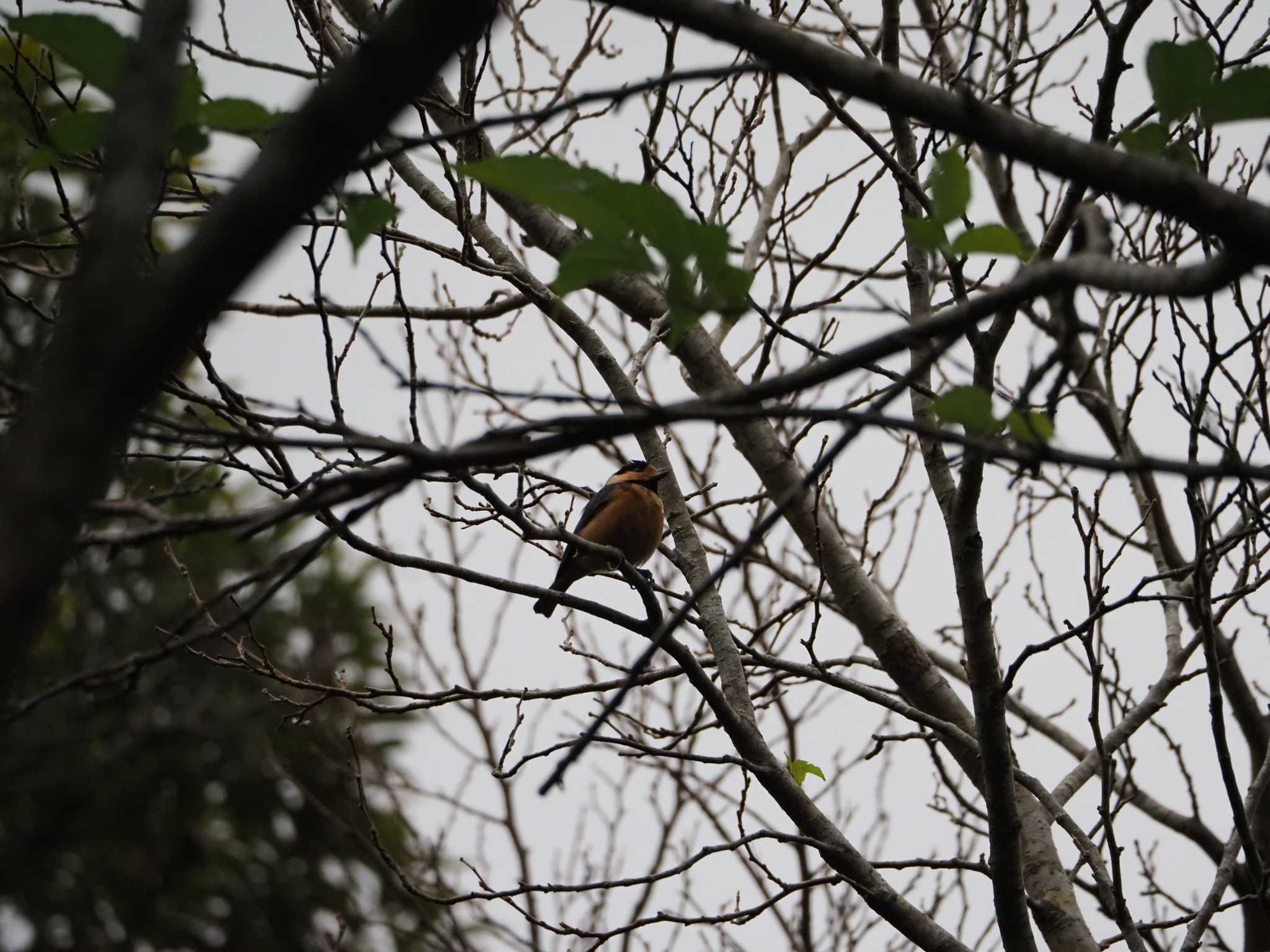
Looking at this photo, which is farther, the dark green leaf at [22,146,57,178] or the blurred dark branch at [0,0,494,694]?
the dark green leaf at [22,146,57,178]

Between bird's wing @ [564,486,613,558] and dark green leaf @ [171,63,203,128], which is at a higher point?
bird's wing @ [564,486,613,558]

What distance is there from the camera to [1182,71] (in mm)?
1364

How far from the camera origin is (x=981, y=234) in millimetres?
1395

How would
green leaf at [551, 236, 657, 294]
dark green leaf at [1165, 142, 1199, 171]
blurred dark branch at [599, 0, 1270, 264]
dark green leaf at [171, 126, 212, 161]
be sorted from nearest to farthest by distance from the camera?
blurred dark branch at [599, 0, 1270, 264]
green leaf at [551, 236, 657, 294]
dark green leaf at [171, 126, 212, 161]
dark green leaf at [1165, 142, 1199, 171]

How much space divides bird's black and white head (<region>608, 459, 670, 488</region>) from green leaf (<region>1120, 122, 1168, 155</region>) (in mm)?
5237

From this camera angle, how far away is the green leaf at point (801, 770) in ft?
11.8

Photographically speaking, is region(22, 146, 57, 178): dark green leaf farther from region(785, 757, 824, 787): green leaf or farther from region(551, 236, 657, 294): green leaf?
region(785, 757, 824, 787): green leaf

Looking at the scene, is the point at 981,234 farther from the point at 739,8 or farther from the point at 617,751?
the point at 617,751

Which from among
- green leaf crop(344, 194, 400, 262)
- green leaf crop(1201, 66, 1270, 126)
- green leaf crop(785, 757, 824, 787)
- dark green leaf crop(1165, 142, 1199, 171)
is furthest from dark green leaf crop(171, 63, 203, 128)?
green leaf crop(785, 757, 824, 787)

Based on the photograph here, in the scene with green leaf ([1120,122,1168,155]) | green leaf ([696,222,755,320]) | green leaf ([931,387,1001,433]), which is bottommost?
green leaf ([931,387,1001,433])

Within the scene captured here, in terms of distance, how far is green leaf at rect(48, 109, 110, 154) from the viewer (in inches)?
56.8

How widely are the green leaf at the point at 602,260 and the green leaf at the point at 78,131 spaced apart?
0.57 m

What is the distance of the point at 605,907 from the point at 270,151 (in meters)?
6.21

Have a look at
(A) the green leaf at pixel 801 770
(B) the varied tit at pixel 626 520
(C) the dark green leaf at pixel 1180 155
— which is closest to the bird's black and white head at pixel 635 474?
(B) the varied tit at pixel 626 520
